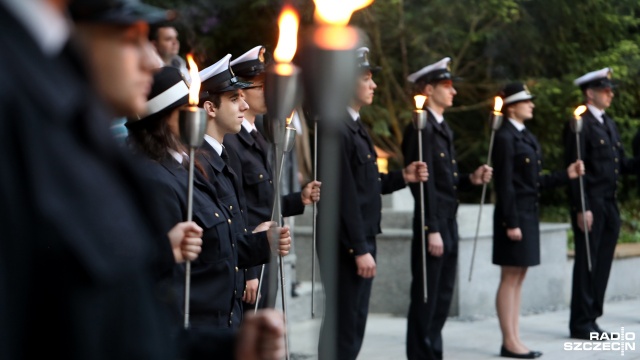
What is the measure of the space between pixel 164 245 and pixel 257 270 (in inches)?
177

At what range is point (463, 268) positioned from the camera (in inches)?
452

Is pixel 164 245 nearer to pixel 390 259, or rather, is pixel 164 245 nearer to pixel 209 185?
pixel 209 185

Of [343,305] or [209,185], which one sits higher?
[209,185]

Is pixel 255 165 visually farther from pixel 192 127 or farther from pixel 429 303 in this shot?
pixel 192 127

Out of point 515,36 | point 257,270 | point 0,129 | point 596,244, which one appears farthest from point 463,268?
point 0,129

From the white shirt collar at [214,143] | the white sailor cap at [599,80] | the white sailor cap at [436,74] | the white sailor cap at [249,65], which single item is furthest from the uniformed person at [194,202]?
the white sailor cap at [599,80]

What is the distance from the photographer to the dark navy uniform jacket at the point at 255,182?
21.9ft

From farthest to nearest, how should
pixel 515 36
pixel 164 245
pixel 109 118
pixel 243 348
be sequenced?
1. pixel 515 36
2. pixel 243 348
3. pixel 164 245
4. pixel 109 118

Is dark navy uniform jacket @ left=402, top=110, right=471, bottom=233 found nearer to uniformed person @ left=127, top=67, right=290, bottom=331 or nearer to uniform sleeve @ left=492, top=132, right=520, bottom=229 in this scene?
uniform sleeve @ left=492, top=132, right=520, bottom=229

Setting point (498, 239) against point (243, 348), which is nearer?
point (243, 348)

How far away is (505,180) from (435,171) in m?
0.76

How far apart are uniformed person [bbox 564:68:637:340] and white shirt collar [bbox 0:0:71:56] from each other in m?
8.98

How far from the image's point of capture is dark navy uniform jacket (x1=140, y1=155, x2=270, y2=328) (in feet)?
15.3

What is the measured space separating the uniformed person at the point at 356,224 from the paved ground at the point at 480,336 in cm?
83
